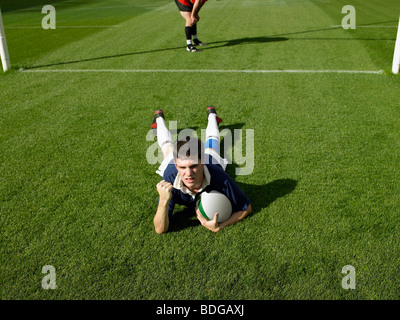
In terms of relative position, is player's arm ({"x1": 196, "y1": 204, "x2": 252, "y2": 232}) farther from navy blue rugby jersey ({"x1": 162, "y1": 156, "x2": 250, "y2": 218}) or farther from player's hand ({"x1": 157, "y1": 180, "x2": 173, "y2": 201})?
player's hand ({"x1": 157, "y1": 180, "x2": 173, "y2": 201})

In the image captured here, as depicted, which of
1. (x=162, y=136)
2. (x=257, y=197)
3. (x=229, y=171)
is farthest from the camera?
(x=162, y=136)

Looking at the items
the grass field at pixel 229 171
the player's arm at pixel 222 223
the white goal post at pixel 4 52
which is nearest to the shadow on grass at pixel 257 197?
the grass field at pixel 229 171

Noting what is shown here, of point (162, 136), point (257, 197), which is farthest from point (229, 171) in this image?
point (162, 136)

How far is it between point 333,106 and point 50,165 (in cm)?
518

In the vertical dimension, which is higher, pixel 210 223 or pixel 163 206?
pixel 163 206

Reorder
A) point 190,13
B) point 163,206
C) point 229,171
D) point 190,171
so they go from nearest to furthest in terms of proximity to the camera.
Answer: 1. point 190,171
2. point 163,206
3. point 229,171
4. point 190,13

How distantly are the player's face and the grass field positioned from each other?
56cm

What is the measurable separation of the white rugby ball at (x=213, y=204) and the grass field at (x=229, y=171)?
20 centimetres

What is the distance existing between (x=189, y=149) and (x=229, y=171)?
1.62 metres

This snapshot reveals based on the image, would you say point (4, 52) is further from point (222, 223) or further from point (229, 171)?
point (222, 223)

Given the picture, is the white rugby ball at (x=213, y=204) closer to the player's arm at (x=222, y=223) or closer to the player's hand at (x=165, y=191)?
the player's arm at (x=222, y=223)

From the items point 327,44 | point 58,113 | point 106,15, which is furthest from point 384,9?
point 58,113

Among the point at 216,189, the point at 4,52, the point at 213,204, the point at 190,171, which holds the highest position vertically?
the point at 4,52

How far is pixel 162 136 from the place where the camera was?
538 centimetres
